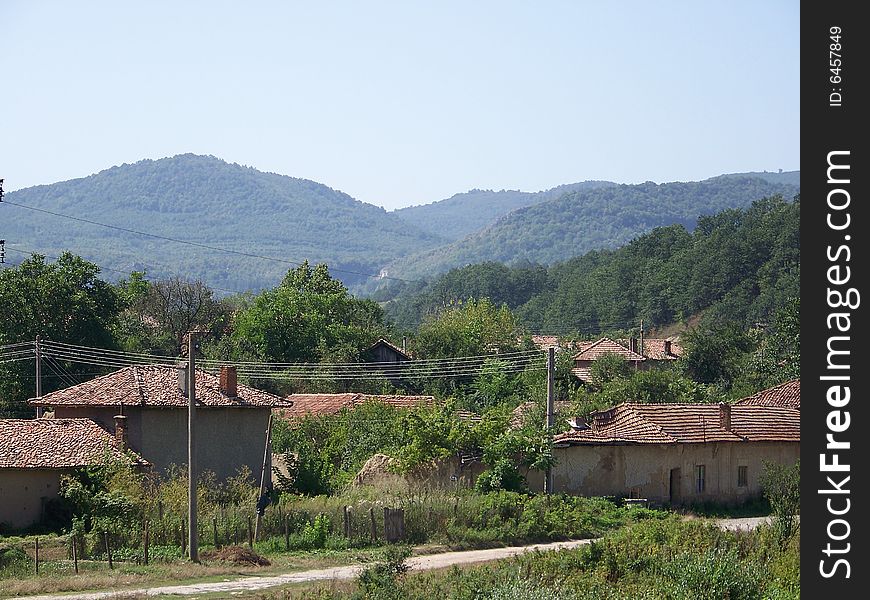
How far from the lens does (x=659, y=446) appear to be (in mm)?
36938

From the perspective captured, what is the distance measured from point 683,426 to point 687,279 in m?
94.5

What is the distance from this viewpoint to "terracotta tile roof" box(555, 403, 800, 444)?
122 feet

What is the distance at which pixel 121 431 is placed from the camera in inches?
1368

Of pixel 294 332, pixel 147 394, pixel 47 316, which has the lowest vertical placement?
pixel 147 394

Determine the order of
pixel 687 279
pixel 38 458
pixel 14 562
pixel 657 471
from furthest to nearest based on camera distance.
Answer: pixel 687 279, pixel 657 471, pixel 38 458, pixel 14 562

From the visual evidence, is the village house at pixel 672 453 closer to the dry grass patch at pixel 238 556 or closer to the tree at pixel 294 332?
the dry grass patch at pixel 238 556

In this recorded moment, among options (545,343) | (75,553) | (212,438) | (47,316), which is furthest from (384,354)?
(75,553)

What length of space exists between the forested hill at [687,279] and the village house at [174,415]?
7215cm

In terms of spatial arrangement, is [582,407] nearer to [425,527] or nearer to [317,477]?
[317,477]

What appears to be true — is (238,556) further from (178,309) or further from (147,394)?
(178,309)

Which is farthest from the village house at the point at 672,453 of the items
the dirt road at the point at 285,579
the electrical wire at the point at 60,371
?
the electrical wire at the point at 60,371

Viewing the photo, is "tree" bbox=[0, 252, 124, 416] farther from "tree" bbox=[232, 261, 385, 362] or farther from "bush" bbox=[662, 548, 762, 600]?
"bush" bbox=[662, 548, 762, 600]

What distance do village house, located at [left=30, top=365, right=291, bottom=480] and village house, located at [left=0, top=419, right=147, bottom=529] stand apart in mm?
1160

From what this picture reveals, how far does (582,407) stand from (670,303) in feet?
276
